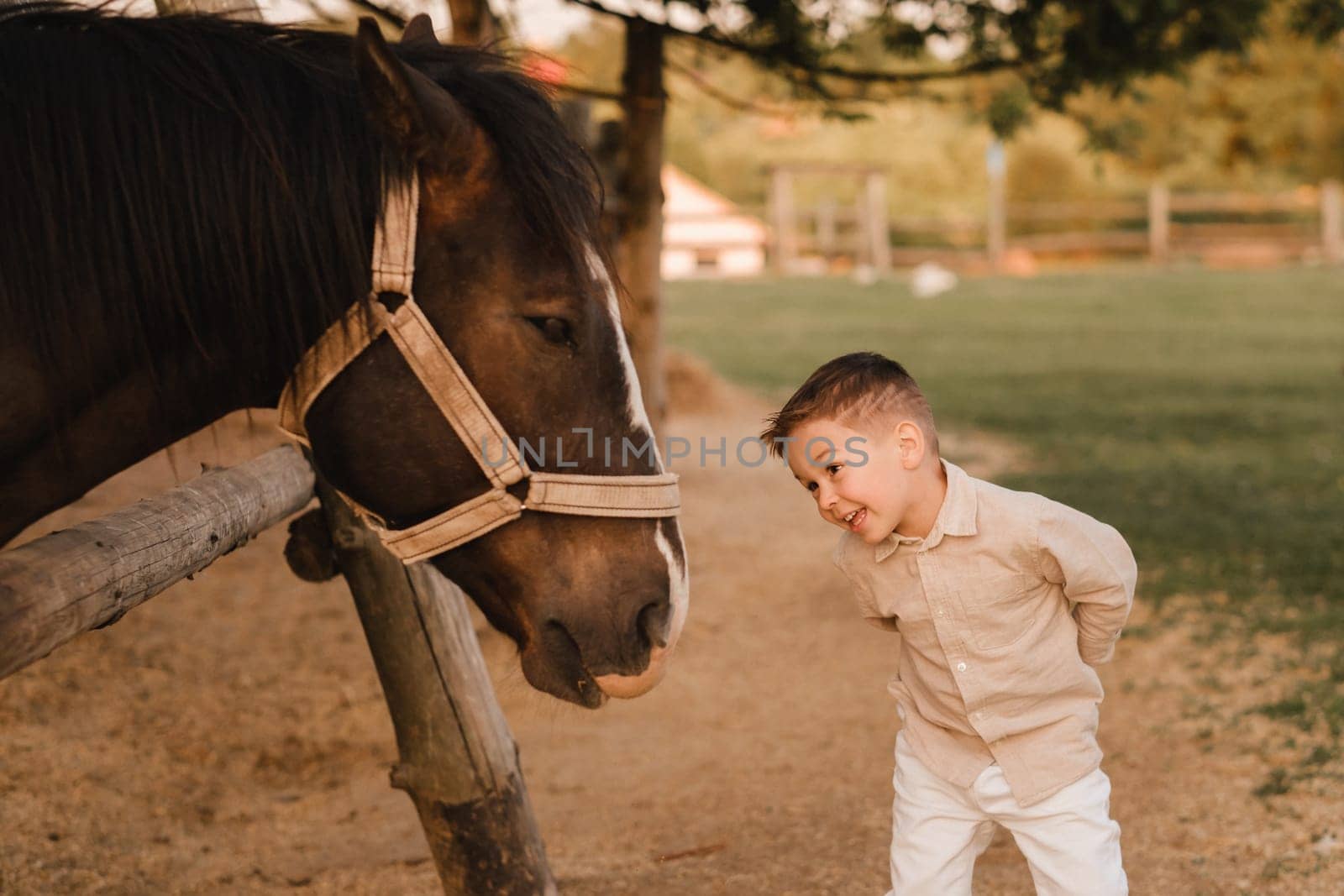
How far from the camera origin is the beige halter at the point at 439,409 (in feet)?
5.65

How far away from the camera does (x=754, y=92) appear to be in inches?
303

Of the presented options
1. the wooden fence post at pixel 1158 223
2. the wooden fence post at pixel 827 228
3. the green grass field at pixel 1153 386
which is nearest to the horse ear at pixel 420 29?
the green grass field at pixel 1153 386

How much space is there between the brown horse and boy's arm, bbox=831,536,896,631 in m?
0.44

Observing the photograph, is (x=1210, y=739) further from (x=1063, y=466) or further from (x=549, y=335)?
(x=1063, y=466)

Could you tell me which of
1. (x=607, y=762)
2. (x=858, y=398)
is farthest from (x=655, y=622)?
(x=607, y=762)

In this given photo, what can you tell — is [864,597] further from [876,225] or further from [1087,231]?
[1087,231]

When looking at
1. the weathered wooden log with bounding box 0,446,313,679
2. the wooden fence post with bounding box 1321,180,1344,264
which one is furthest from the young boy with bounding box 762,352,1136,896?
the wooden fence post with bounding box 1321,180,1344,264

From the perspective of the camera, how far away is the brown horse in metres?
1.67

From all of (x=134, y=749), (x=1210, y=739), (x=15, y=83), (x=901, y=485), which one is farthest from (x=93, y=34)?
(x=1210, y=739)

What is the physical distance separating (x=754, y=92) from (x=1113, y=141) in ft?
9.43

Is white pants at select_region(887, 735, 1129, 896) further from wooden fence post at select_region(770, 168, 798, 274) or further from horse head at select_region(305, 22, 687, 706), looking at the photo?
wooden fence post at select_region(770, 168, 798, 274)

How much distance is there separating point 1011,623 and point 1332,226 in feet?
99.0

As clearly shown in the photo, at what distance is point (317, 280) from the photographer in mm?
1722

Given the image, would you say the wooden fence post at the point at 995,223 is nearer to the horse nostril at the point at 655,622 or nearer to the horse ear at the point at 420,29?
the horse ear at the point at 420,29
